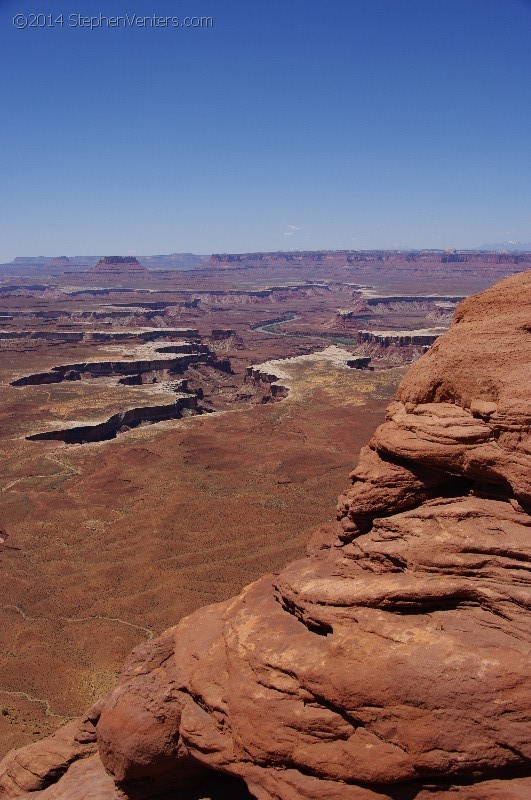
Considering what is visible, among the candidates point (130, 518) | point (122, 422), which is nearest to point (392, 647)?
point (130, 518)

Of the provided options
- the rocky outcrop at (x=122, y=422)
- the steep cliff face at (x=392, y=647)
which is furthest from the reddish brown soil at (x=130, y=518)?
the steep cliff face at (x=392, y=647)

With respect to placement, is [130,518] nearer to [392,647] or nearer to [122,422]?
[122,422]

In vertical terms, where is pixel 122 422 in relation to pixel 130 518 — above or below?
above

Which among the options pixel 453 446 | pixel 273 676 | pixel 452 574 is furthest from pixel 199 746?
pixel 453 446

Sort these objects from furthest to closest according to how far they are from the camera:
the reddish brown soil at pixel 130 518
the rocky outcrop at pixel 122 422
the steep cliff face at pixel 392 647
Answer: the rocky outcrop at pixel 122 422 < the reddish brown soil at pixel 130 518 < the steep cliff face at pixel 392 647

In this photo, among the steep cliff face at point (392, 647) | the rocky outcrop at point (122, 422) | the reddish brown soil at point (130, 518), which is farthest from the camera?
the rocky outcrop at point (122, 422)

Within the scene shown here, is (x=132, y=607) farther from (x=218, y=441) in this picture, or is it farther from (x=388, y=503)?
(x=218, y=441)

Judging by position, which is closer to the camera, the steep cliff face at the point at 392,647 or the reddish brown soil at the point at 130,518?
the steep cliff face at the point at 392,647

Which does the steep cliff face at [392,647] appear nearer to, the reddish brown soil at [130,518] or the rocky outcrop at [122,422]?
the reddish brown soil at [130,518]
